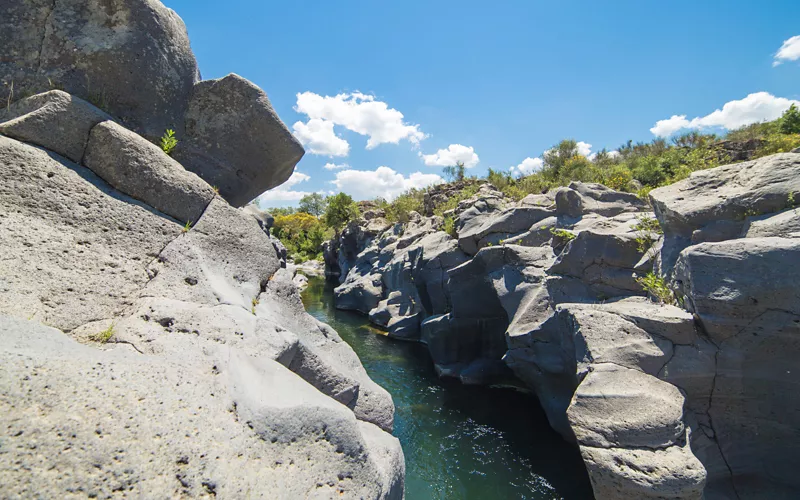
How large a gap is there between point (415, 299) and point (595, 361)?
1490 cm

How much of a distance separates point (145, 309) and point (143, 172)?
2.19 metres

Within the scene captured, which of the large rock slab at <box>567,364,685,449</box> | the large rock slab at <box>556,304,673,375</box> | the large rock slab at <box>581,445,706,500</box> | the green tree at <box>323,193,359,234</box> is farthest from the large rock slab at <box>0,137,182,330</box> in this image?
the green tree at <box>323,193,359,234</box>

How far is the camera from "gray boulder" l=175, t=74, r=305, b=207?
6.51m

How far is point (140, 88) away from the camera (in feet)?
19.2

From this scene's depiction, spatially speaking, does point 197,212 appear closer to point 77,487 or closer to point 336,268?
point 77,487

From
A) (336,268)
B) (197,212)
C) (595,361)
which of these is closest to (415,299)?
(595,361)

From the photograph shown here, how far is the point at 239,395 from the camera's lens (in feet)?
10.5

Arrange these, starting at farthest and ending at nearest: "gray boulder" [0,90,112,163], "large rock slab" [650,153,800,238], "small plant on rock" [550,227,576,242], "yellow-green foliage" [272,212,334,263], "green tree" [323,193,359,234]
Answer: "yellow-green foliage" [272,212,334,263]
"green tree" [323,193,359,234]
"small plant on rock" [550,227,576,242]
"large rock slab" [650,153,800,238]
"gray boulder" [0,90,112,163]

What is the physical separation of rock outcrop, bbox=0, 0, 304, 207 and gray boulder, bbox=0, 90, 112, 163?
0.01m

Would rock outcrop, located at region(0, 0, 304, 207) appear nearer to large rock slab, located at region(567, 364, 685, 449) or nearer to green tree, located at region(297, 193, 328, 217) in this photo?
large rock slab, located at region(567, 364, 685, 449)

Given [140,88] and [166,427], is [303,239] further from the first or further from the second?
[166,427]

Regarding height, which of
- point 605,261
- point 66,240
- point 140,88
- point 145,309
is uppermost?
point 140,88

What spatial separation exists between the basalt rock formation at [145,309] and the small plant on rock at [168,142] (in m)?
0.23

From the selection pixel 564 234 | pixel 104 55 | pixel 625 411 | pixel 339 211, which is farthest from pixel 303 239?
pixel 625 411
